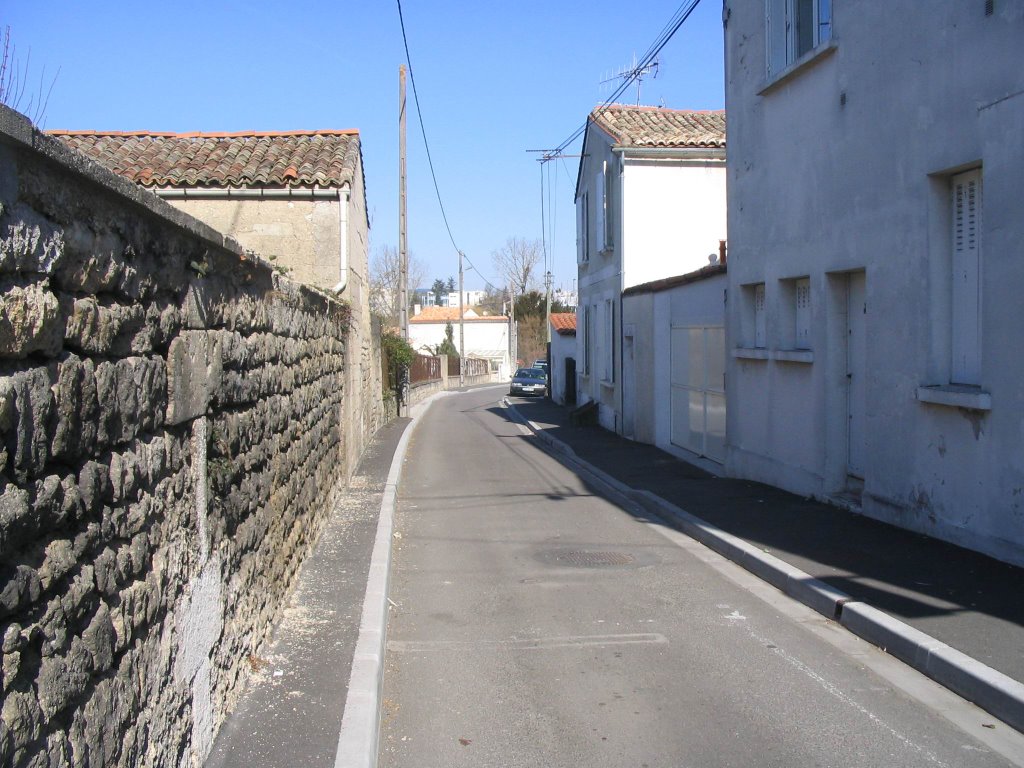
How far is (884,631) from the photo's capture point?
240 inches

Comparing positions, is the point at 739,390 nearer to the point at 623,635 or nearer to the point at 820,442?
the point at 820,442

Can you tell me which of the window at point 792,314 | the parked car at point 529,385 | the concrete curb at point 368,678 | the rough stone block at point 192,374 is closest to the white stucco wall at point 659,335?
the window at point 792,314

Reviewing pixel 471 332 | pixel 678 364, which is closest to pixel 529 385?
pixel 678 364

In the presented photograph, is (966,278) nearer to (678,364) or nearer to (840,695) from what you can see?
(840,695)

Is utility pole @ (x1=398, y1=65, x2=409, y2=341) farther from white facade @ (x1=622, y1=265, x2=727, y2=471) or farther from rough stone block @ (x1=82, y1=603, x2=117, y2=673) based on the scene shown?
rough stone block @ (x1=82, y1=603, x2=117, y2=673)

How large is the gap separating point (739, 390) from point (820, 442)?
2524 mm

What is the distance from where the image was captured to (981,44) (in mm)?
7535

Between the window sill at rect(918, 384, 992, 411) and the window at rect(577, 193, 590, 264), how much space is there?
18.3 meters

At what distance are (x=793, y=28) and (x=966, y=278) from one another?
16.0ft

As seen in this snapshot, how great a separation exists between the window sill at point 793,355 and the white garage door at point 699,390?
2.82m

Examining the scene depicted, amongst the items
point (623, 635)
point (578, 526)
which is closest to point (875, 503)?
point (578, 526)

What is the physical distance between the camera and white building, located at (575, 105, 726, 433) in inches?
826

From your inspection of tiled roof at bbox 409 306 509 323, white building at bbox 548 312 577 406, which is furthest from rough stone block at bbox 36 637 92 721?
tiled roof at bbox 409 306 509 323

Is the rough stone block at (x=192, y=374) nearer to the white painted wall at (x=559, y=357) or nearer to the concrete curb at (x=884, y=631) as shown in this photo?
the concrete curb at (x=884, y=631)
